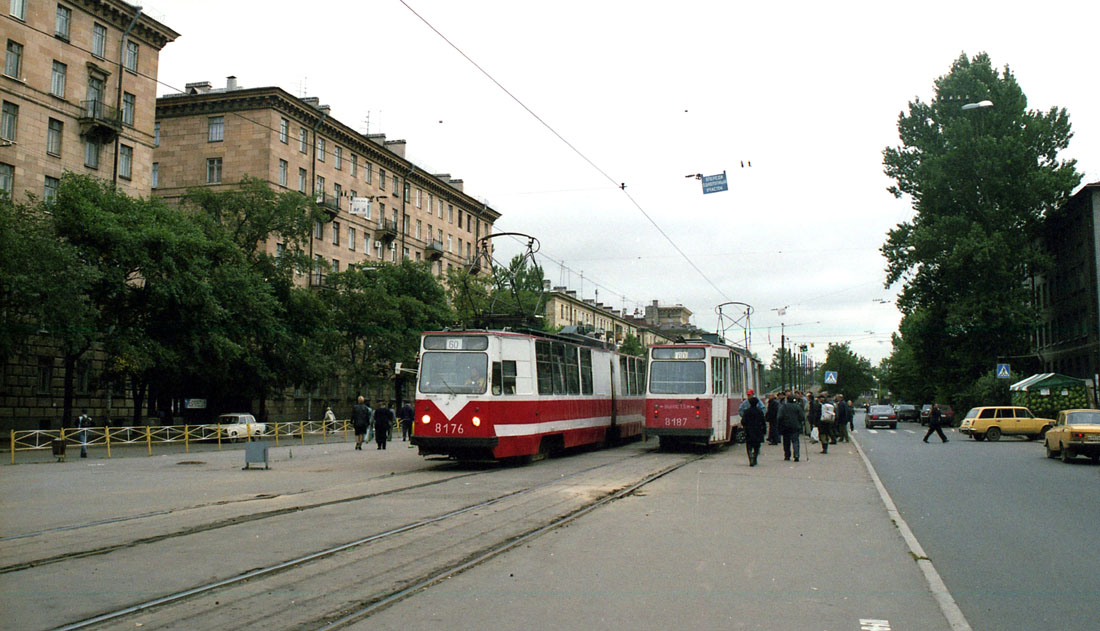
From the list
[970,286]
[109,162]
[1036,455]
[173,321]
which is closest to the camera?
[1036,455]

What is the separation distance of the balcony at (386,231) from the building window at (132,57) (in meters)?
23.0

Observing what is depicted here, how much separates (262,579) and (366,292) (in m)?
42.5

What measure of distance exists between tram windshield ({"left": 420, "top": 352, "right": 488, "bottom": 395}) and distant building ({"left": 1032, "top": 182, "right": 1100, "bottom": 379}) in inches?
1542

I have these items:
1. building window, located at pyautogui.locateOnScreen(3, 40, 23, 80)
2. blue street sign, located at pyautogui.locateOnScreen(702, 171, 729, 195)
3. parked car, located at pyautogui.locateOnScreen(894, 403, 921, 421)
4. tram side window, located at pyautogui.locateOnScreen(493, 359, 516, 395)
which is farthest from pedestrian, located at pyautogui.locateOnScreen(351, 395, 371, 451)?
parked car, located at pyautogui.locateOnScreen(894, 403, 921, 421)

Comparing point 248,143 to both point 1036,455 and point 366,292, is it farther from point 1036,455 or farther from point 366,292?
point 1036,455

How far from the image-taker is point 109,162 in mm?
43406

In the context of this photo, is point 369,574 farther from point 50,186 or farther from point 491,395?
point 50,186

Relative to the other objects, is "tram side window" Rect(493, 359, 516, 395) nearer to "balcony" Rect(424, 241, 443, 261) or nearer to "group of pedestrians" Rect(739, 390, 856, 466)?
"group of pedestrians" Rect(739, 390, 856, 466)

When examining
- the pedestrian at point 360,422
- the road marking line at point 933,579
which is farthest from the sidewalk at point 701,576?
the pedestrian at point 360,422

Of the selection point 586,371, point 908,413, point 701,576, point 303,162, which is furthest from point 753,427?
point 908,413

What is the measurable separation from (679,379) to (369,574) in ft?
56.3

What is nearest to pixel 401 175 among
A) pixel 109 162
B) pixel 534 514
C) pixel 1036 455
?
pixel 109 162

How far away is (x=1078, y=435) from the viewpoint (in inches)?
869

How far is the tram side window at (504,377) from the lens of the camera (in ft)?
62.3
